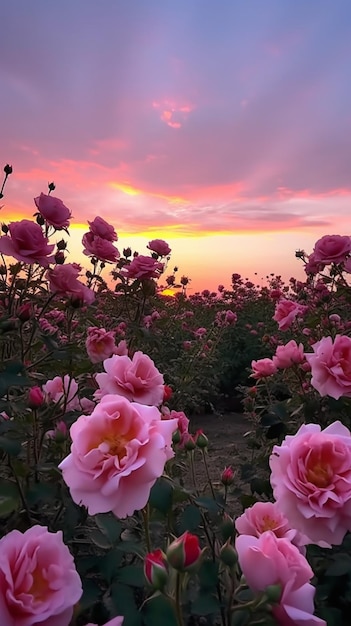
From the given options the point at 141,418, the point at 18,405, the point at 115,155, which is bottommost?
the point at 18,405

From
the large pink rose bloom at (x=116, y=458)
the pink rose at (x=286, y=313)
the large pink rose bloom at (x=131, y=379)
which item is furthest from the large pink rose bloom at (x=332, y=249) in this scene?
the large pink rose bloom at (x=116, y=458)

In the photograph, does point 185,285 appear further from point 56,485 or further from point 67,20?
point 56,485

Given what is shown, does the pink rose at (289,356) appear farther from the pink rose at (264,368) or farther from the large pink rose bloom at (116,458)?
the large pink rose bloom at (116,458)

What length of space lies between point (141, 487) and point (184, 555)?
0.18 m

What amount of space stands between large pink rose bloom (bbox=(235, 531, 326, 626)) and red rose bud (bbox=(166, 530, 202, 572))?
0.24ft

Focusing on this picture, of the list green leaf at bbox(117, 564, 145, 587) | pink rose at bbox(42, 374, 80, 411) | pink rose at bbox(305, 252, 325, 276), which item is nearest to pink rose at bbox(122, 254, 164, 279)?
pink rose at bbox(42, 374, 80, 411)

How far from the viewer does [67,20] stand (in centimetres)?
306

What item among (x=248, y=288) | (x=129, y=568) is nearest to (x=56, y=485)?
(x=129, y=568)

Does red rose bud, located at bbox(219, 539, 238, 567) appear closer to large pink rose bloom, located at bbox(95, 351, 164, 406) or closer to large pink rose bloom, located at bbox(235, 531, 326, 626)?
large pink rose bloom, located at bbox(235, 531, 326, 626)

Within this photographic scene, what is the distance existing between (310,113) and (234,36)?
705 millimetres

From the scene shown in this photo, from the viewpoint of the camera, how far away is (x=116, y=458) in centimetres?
79

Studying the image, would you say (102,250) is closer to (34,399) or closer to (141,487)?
(34,399)

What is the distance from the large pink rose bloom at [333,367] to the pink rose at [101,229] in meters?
0.89

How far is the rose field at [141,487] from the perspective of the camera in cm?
72
